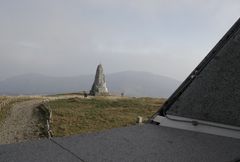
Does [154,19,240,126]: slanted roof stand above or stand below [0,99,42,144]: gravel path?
above

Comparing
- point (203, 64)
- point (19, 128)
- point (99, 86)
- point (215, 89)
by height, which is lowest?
point (19, 128)

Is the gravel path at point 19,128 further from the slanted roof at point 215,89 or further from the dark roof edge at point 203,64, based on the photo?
the slanted roof at point 215,89

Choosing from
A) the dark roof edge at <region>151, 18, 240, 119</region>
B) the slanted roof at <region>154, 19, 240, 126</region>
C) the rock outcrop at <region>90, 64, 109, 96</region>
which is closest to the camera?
the slanted roof at <region>154, 19, 240, 126</region>

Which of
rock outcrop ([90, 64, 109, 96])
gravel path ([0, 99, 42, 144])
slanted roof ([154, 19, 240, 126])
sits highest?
rock outcrop ([90, 64, 109, 96])

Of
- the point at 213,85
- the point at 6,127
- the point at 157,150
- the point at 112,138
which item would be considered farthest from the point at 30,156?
the point at 6,127

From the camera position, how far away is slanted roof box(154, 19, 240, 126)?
10.0 feet

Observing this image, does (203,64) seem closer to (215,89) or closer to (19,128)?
(215,89)

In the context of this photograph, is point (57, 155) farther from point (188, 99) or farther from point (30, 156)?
point (188, 99)

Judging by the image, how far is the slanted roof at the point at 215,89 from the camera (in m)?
3.06

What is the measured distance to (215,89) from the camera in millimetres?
3205

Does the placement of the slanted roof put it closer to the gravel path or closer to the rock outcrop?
the gravel path

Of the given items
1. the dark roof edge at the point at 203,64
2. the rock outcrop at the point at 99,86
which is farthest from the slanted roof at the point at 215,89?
the rock outcrop at the point at 99,86

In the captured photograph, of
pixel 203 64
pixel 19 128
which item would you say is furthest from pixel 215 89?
pixel 19 128

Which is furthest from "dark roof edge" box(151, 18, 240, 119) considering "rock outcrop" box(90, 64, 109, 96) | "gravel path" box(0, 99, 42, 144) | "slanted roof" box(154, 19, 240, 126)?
"rock outcrop" box(90, 64, 109, 96)
